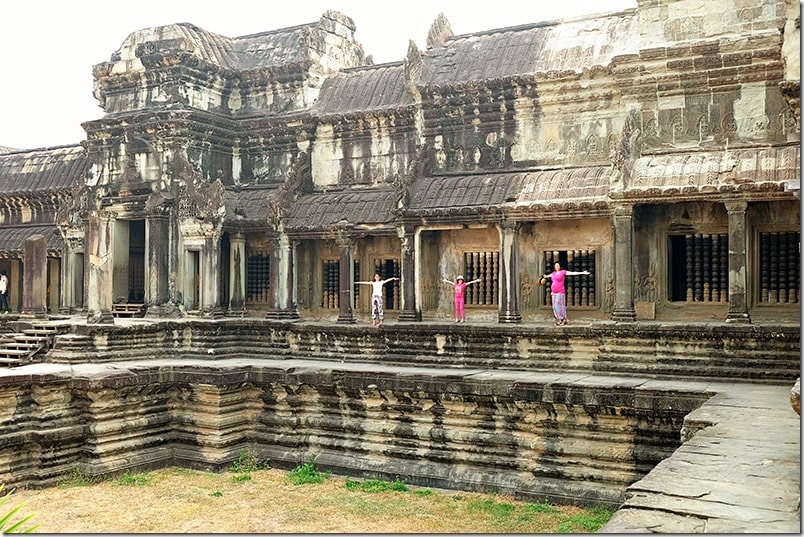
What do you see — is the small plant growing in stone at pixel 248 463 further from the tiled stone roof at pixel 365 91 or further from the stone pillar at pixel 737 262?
the tiled stone roof at pixel 365 91

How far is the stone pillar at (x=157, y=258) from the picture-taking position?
1906 cm

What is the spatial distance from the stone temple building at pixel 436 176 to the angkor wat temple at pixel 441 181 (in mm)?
42

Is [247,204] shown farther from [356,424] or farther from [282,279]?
[356,424]

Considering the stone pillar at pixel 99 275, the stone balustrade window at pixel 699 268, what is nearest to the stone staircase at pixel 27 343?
the stone pillar at pixel 99 275

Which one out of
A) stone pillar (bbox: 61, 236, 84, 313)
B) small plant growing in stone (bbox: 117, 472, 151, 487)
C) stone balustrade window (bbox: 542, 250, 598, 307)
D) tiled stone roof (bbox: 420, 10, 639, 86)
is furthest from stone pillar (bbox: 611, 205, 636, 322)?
stone pillar (bbox: 61, 236, 84, 313)

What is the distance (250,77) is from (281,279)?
5653 millimetres

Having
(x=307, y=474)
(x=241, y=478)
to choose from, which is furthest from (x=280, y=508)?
(x=241, y=478)

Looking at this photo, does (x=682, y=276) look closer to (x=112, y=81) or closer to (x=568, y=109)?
(x=568, y=109)

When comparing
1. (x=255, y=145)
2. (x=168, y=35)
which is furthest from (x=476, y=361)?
(x=168, y=35)

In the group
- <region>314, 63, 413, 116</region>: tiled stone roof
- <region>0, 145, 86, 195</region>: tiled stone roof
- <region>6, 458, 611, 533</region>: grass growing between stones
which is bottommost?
<region>6, 458, 611, 533</region>: grass growing between stones

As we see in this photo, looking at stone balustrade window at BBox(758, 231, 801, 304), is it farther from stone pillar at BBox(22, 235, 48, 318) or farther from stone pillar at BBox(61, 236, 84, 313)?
stone pillar at BBox(61, 236, 84, 313)

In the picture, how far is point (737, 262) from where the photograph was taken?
1312 cm

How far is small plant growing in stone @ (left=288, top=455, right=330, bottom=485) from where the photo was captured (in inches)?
501

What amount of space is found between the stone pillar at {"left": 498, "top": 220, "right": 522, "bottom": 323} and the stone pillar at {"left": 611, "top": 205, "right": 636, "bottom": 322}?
2084 mm
